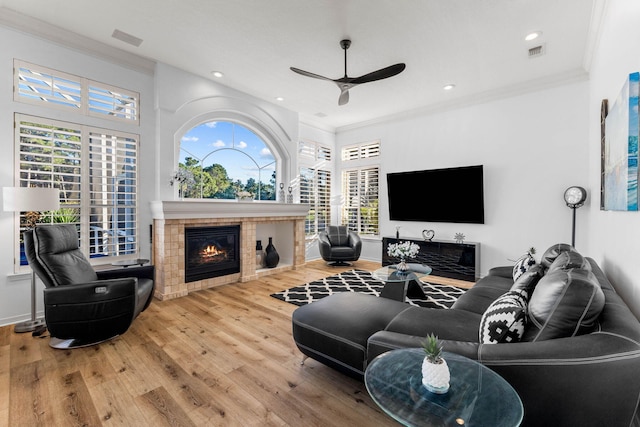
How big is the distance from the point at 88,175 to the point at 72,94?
98 cm

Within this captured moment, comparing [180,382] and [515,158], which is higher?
[515,158]

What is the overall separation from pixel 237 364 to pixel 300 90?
4277 mm

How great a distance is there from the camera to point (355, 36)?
11.2ft

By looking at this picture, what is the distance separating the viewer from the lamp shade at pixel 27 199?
272 cm

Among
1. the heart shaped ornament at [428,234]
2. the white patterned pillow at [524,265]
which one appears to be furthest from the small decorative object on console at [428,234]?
the white patterned pillow at [524,265]

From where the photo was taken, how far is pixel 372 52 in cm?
377

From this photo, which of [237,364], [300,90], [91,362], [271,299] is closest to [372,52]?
[300,90]

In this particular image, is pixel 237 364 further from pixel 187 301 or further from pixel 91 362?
pixel 187 301

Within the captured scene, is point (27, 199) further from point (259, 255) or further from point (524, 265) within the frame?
point (524, 265)

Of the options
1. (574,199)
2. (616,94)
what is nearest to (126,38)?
(616,94)

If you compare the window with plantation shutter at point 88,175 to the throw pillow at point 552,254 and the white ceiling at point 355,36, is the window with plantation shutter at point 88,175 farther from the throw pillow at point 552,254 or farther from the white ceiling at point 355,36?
the throw pillow at point 552,254

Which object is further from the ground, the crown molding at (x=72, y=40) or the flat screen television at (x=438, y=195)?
the crown molding at (x=72, y=40)

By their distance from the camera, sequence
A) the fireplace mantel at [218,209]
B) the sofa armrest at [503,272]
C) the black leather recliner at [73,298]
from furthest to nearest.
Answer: the fireplace mantel at [218,209] → the sofa armrest at [503,272] → the black leather recliner at [73,298]

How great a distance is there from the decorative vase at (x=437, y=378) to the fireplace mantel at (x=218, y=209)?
384 centimetres
